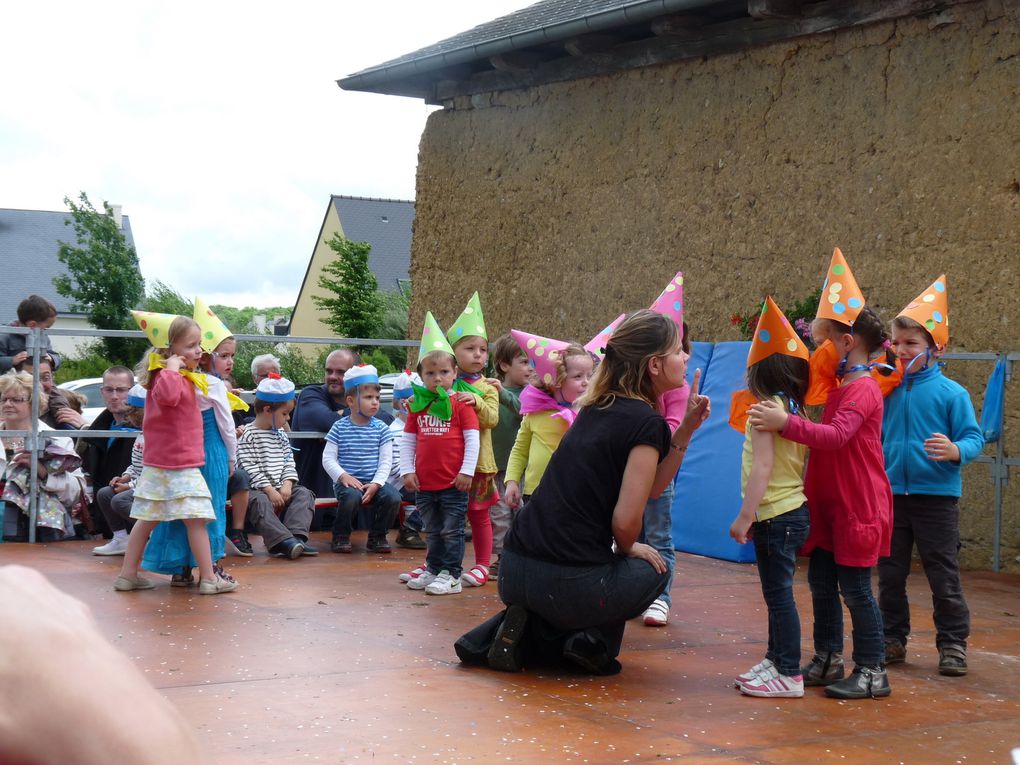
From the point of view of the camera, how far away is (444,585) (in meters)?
7.17

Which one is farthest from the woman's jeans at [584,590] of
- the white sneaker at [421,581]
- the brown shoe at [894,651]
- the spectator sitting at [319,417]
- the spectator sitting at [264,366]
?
the spectator sitting at [264,366]

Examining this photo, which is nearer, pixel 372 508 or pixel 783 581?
pixel 783 581

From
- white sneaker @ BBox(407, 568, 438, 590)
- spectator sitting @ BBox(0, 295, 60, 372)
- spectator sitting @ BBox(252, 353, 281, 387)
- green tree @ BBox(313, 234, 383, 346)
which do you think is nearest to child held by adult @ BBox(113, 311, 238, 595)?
white sneaker @ BBox(407, 568, 438, 590)

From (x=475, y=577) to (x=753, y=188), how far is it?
423 cm

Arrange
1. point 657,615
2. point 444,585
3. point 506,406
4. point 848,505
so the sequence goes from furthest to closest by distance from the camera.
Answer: point 506,406 → point 444,585 → point 657,615 → point 848,505

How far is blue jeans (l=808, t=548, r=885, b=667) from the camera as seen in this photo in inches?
197

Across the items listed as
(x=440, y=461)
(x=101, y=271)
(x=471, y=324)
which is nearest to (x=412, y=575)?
(x=440, y=461)


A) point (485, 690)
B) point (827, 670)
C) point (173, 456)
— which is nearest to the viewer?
point (485, 690)

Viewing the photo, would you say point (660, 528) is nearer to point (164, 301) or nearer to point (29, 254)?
point (164, 301)

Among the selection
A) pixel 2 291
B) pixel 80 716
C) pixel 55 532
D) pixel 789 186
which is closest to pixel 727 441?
pixel 789 186

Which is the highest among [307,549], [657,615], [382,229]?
[382,229]

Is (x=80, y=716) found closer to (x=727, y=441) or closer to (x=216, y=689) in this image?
(x=216, y=689)

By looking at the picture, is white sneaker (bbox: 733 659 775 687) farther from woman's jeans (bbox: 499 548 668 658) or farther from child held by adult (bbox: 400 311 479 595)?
child held by adult (bbox: 400 311 479 595)

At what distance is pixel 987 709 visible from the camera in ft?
15.8
